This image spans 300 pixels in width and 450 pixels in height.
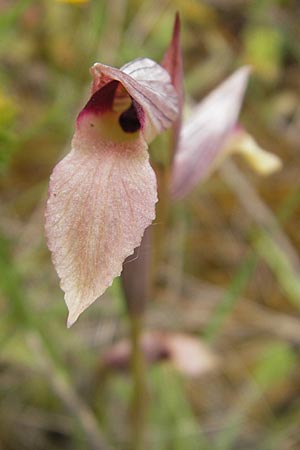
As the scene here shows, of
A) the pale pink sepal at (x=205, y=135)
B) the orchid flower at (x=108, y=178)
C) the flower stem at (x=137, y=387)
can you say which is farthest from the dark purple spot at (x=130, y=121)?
the flower stem at (x=137, y=387)

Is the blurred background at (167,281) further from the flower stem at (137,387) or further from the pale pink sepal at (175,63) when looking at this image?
the pale pink sepal at (175,63)

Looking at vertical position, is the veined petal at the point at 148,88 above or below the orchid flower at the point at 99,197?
above

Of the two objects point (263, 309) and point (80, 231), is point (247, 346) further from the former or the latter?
point (80, 231)

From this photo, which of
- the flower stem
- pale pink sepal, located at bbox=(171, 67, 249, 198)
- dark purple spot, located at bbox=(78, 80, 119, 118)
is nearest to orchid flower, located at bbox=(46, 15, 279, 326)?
dark purple spot, located at bbox=(78, 80, 119, 118)

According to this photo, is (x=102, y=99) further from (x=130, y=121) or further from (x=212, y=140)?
(x=212, y=140)

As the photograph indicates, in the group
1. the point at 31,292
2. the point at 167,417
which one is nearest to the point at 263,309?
the point at 167,417

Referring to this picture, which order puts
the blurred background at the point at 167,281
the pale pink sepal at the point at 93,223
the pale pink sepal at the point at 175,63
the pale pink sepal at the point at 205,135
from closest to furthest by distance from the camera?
the pale pink sepal at the point at 93,223
the pale pink sepal at the point at 175,63
the pale pink sepal at the point at 205,135
the blurred background at the point at 167,281

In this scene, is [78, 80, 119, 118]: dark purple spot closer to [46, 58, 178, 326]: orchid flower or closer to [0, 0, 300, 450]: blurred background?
[46, 58, 178, 326]: orchid flower

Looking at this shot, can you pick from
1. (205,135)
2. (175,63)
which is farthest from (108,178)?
(205,135)
